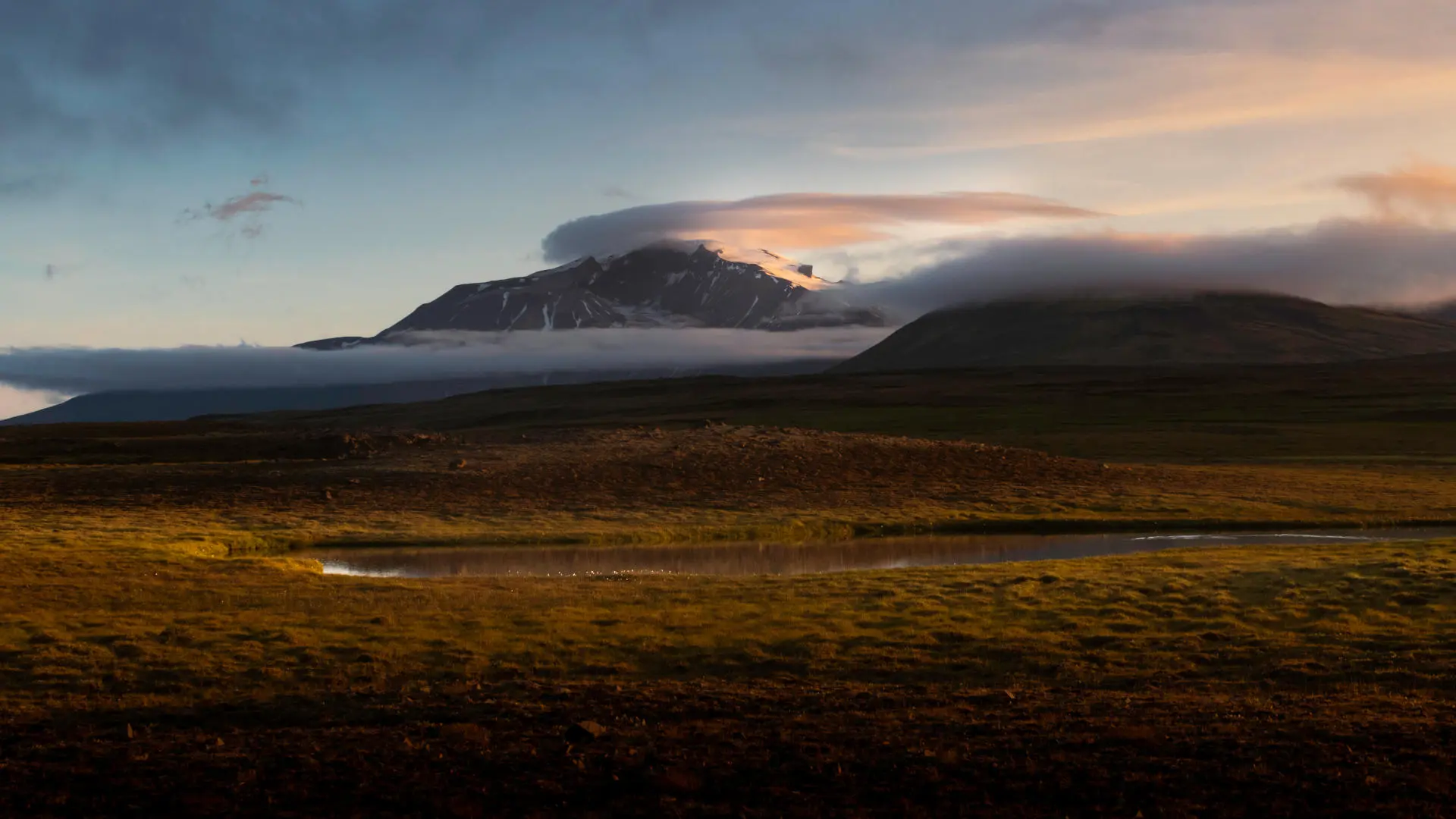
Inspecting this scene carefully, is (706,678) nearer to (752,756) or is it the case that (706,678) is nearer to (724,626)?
(724,626)

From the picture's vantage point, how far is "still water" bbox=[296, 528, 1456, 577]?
1976 inches

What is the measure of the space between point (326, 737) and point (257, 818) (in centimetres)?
382

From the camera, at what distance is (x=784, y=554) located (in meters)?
54.7

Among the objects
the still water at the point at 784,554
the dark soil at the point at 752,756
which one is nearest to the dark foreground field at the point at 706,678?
the dark soil at the point at 752,756

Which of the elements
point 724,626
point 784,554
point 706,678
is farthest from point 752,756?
point 784,554

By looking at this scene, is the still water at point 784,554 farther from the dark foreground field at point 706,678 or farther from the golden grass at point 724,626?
the golden grass at point 724,626

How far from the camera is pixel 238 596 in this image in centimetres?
3822

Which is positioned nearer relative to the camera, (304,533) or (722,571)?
(722,571)

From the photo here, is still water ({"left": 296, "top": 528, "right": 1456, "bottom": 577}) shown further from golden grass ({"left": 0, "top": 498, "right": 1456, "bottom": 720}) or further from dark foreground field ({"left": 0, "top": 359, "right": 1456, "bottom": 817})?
golden grass ({"left": 0, "top": 498, "right": 1456, "bottom": 720})

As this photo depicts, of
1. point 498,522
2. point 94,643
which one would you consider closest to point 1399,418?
point 498,522

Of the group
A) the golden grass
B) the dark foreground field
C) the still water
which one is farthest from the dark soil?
the still water

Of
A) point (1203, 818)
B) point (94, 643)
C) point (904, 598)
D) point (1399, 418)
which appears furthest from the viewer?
point (1399, 418)

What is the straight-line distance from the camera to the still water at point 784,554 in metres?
50.2

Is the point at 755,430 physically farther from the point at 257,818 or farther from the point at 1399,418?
the point at 1399,418
